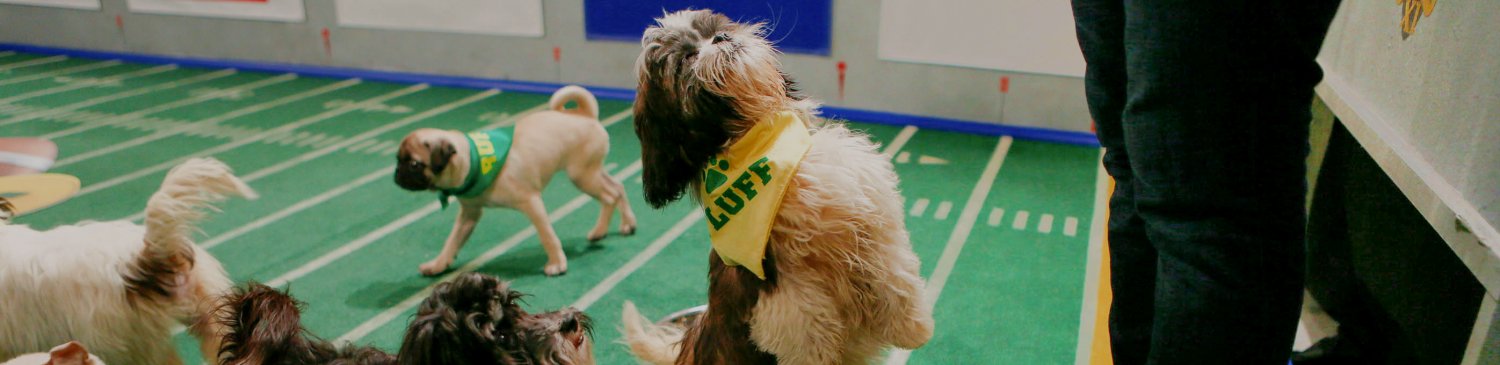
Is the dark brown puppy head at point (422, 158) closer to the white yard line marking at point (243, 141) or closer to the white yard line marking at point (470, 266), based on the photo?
the white yard line marking at point (470, 266)

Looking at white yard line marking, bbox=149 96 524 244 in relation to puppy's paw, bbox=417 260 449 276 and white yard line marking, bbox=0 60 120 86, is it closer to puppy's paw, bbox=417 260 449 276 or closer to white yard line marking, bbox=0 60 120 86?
puppy's paw, bbox=417 260 449 276

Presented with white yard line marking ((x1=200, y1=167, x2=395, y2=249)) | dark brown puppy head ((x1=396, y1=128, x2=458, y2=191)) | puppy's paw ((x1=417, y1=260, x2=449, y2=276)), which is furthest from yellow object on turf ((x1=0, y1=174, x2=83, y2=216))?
dark brown puppy head ((x1=396, y1=128, x2=458, y2=191))

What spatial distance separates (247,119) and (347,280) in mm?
2778

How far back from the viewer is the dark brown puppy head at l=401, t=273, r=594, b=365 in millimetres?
1141

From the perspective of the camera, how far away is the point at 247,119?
4.86m

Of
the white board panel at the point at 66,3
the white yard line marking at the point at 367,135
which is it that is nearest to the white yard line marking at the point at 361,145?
the white yard line marking at the point at 367,135

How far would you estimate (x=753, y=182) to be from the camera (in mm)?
1349

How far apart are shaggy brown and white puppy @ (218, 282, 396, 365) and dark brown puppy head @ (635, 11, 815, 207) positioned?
1.88 feet

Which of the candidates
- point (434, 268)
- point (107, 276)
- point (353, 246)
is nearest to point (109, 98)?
point (353, 246)

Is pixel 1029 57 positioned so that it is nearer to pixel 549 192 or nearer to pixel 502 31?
pixel 549 192

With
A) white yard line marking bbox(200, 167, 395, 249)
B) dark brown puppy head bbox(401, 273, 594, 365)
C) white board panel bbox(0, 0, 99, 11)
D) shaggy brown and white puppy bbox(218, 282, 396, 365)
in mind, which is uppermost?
dark brown puppy head bbox(401, 273, 594, 365)

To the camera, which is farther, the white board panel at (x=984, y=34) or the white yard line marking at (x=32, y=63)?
the white yard line marking at (x=32, y=63)

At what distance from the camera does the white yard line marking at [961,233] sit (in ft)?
7.29

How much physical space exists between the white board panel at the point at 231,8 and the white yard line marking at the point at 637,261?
4.47 m
